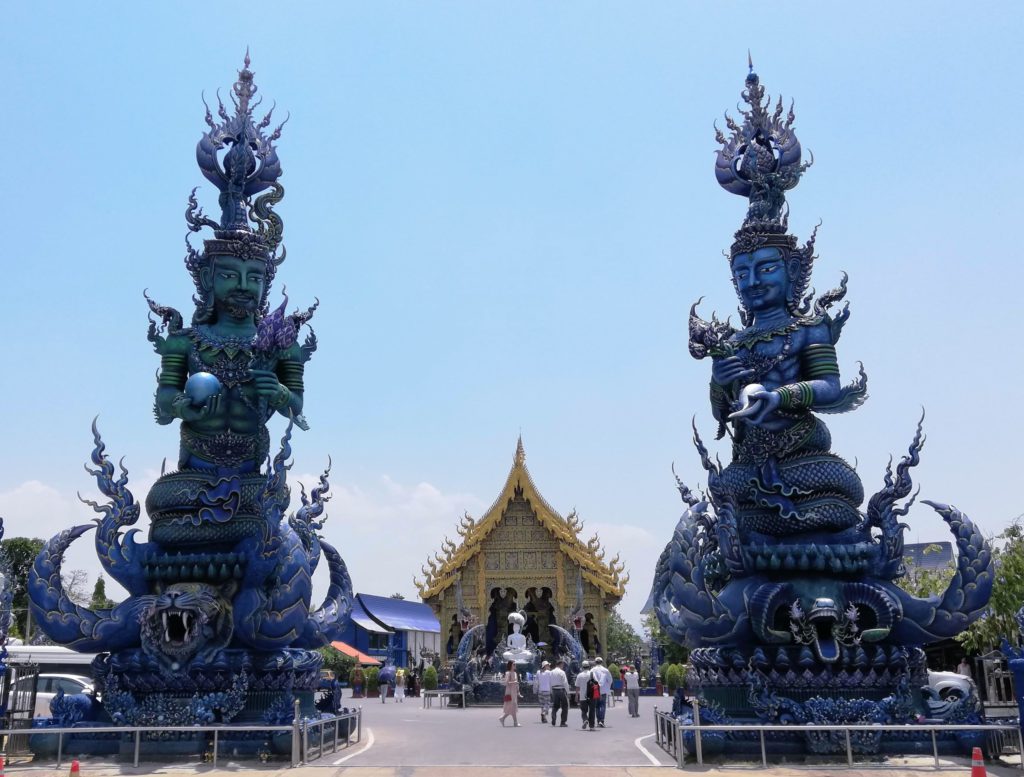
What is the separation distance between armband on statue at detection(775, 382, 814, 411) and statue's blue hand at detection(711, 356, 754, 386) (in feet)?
2.07

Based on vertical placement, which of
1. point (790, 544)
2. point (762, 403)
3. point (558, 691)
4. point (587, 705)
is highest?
point (762, 403)

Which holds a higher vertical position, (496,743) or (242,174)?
(242,174)

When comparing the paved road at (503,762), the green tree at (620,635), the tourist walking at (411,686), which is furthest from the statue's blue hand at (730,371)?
the green tree at (620,635)

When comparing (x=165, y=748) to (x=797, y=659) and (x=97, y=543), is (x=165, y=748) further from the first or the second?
(x=797, y=659)

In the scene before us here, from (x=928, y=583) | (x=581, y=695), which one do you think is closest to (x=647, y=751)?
(x=581, y=695)

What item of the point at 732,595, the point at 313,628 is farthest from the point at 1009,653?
the point at 313,628

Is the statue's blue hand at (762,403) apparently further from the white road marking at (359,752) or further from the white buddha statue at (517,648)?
the white buddha statue at (517,648)

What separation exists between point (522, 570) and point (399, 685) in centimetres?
772

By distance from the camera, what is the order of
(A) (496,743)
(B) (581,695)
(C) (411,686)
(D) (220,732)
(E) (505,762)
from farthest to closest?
(C) (411,686), (B) (581,695), (A) (496,743), (D) (220,732), (E) (505,762)

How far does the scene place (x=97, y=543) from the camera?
1438cm

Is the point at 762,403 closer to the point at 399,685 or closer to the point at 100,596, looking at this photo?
the point at 399,685

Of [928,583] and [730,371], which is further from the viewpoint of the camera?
[928,583]

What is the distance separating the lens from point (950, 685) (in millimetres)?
14758

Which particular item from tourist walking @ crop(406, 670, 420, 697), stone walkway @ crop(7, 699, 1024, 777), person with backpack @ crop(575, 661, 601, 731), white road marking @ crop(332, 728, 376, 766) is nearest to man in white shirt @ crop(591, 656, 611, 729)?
person with backpack @ crop(575, 661, 601, 731)
